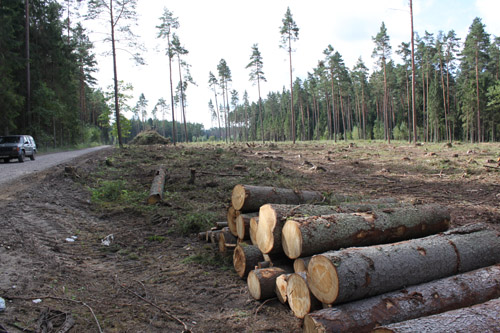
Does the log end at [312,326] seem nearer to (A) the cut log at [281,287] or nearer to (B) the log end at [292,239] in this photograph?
(A) the cut log at [281,287]

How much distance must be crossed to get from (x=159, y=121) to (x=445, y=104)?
12164 cm

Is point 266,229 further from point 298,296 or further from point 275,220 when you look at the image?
point 298,296

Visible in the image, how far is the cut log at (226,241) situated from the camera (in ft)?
19.0

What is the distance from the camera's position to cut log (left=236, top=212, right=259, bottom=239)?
5.39 metres

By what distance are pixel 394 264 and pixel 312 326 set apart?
1203 millimetres

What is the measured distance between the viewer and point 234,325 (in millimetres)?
3719

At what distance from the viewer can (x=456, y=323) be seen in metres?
2.45

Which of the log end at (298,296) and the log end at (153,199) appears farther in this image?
the log end at (153,199)

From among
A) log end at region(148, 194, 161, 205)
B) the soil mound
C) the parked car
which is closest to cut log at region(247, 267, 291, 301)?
log end at region(148, 194, 161, 205)

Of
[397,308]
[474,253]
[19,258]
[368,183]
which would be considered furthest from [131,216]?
[368,183]

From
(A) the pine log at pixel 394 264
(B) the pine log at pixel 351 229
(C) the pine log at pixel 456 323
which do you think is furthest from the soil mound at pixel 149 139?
(C) the pine log at pixel 456 323

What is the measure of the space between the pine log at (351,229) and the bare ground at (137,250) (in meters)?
0.92

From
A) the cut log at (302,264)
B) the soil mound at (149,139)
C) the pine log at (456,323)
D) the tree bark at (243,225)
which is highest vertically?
the soil mound at (149,139)

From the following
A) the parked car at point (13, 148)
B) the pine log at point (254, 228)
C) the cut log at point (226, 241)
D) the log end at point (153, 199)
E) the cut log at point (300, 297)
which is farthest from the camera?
the parked car at point (13, 148)
